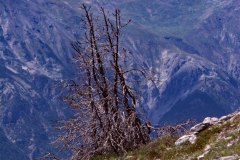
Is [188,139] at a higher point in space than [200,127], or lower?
lower

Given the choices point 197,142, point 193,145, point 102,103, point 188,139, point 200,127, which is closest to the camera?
point 193,145

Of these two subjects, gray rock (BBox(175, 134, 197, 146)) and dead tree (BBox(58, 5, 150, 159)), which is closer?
gray rock (BBox(175, 134, 197, 146))

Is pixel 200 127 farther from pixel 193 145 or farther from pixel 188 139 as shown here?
pixel 193 145

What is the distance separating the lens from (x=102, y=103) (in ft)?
112

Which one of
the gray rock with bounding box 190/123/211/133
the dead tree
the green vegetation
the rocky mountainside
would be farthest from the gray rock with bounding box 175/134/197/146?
the dead tree

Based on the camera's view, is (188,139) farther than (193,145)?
Yes

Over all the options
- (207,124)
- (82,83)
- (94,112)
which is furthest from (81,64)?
(207,124)

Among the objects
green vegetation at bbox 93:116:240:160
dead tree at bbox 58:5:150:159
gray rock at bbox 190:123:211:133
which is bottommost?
green vegetation at bbox 93:116:240:160

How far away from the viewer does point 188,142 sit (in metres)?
27.1

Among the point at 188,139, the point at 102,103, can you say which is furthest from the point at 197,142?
the point at 102,103

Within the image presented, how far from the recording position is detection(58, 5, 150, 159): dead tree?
3191cm

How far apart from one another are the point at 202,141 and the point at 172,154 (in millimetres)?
1675

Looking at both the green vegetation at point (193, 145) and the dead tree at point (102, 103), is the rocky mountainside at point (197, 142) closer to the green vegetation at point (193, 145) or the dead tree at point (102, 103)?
the green vegetation at point (193, 145)

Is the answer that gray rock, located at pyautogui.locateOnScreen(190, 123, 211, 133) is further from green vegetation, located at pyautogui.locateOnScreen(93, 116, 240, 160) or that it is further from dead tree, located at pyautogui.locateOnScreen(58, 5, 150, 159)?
dead tree, located at pyautogui.locateOnScreen(58, 5, 150, 159)
